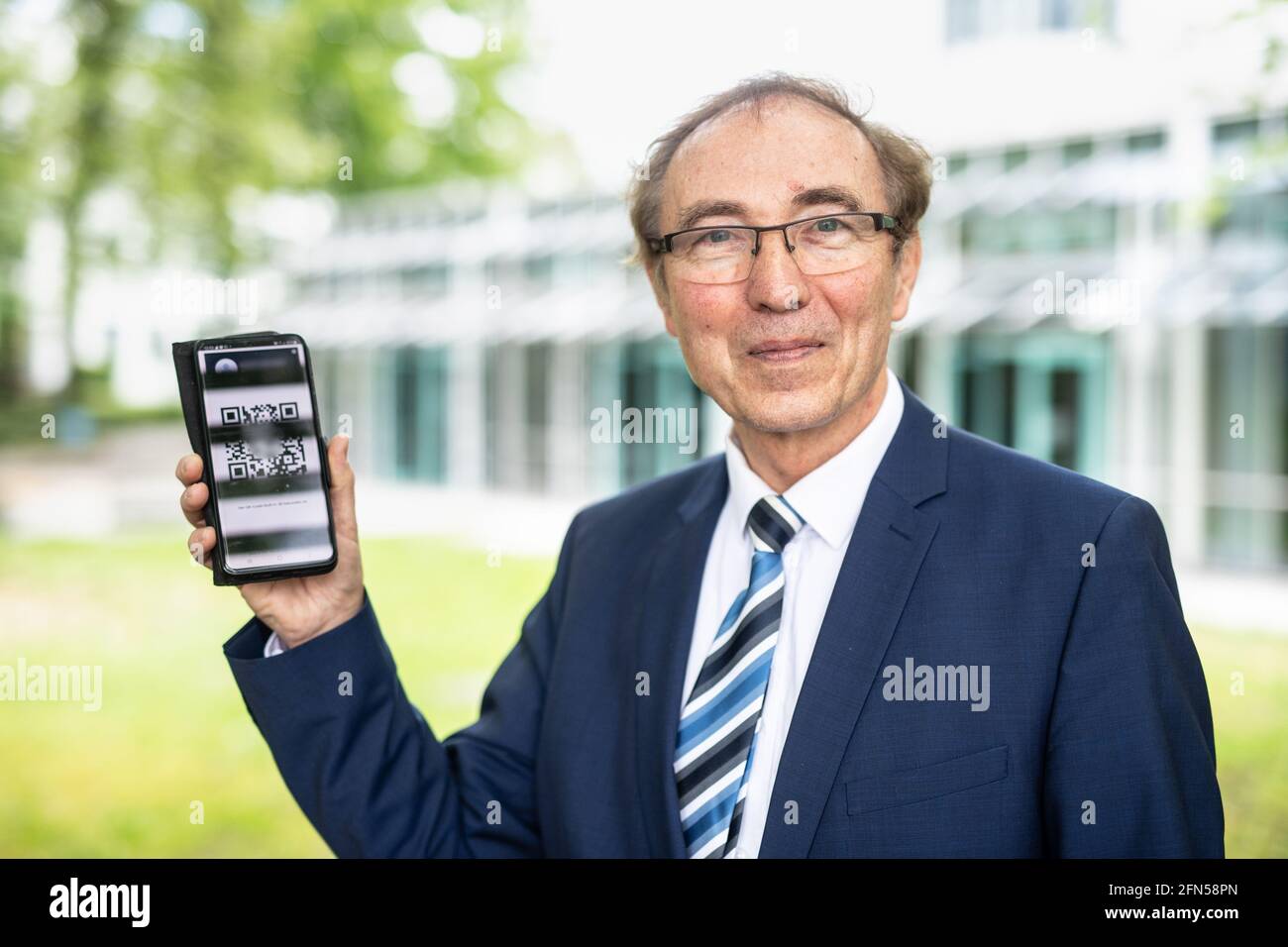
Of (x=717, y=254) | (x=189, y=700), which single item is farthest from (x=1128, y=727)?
(x=189, y=700)

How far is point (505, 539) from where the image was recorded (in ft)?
58.1

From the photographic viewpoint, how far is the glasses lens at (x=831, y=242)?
210 centimetres

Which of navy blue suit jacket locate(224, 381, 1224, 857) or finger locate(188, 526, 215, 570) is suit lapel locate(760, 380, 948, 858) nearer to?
navy blue suit jacket locate(224, 381, 1224, 857)

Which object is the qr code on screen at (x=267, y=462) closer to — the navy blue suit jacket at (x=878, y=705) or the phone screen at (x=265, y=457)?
the phone screen at (x=265, y=457)

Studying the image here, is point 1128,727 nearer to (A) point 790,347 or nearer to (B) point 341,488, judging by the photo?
(A) point 790,347

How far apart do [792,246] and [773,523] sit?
512mm

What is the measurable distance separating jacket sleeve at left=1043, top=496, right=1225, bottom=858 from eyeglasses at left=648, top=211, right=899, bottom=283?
0.67m

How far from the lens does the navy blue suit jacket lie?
1827 millimetres

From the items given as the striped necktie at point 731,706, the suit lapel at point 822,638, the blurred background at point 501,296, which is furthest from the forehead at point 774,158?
the blurred background at point 501,296

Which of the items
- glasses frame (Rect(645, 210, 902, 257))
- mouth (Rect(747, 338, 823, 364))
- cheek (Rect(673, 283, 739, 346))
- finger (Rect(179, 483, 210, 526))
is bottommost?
finger (Rect(179, 483, 210, 526))

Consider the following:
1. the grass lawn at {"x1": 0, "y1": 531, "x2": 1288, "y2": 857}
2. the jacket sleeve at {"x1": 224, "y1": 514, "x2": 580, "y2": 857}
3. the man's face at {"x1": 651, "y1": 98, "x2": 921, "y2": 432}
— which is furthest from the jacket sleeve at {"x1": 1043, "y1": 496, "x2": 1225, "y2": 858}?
the grass lawn at {"x1": 0, "y1": 531, "x2": 1288, "y2": 857}

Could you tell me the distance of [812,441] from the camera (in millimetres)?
2236

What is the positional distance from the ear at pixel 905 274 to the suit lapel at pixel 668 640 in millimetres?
484
